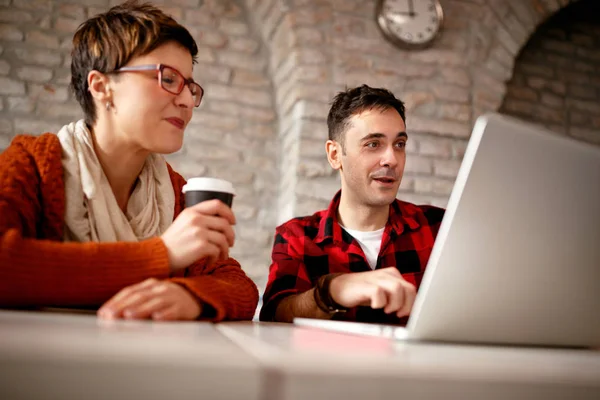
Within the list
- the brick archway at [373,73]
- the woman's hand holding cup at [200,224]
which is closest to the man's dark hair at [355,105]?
the brick archway at [373,73]

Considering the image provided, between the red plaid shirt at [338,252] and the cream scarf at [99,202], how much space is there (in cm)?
42

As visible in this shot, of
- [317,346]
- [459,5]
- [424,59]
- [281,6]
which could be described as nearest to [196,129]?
[281,6]

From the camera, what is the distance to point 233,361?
0.95 feet

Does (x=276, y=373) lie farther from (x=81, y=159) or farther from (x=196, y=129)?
(x=196, y=129)

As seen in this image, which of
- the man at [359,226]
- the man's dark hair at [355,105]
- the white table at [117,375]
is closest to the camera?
the white table at [117,375]

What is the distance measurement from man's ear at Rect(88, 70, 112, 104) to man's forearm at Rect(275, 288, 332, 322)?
0.68 metres

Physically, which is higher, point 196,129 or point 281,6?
point 281,6

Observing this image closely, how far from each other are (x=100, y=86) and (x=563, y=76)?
339cm

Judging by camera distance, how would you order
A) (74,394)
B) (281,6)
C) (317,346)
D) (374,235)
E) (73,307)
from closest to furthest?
(74,394) → (317,346) → (73,307) → (374,235) → (281,6)

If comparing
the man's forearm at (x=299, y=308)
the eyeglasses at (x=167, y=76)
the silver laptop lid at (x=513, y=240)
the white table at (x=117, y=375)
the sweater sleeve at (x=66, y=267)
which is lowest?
the man's forearm at (x=299, y=308)

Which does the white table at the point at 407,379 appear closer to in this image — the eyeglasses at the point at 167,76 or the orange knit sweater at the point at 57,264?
the orange knit sweater at the point at 57,264

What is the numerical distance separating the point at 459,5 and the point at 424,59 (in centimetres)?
40

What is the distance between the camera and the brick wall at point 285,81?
8.51 ft

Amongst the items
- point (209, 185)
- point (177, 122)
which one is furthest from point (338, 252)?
point (209, 185)
